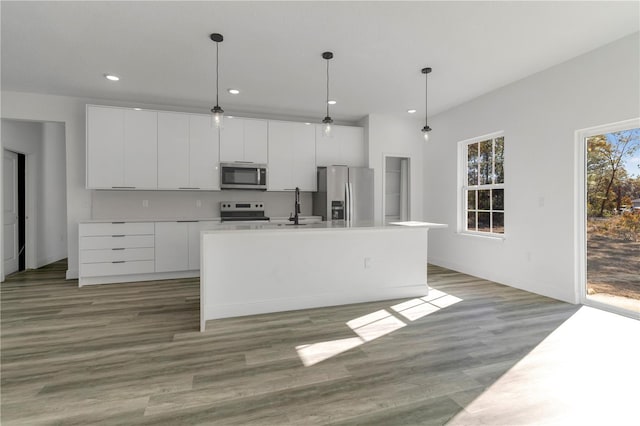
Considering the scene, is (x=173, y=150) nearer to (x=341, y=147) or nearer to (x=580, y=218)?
(x=341, y=147)

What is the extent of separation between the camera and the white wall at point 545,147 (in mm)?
3156

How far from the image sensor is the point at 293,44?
313cm

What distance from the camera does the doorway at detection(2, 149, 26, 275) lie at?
190 inches

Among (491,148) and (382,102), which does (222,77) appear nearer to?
(382,102)

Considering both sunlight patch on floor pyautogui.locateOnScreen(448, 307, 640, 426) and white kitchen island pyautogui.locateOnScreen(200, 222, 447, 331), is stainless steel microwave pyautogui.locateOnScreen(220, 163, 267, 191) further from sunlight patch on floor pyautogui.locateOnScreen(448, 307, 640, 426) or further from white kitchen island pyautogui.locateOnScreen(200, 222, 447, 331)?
sunlight patch on floor pyautogui.locateOnScreen(448, 307, 640, 426)

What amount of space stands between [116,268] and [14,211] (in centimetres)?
232

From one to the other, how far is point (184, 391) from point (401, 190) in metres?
5.14

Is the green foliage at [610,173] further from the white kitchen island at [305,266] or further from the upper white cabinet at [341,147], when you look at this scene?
the upper white cabinet at [341,147]

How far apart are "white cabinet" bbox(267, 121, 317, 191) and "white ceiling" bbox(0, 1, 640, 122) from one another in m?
0.79

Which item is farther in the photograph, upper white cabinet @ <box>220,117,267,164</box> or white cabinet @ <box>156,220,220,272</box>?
upper white cabinet @ <box>220,117,267,164</box>

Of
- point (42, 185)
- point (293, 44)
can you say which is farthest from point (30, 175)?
point (293, 44)

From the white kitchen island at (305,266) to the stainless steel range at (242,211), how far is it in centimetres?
193

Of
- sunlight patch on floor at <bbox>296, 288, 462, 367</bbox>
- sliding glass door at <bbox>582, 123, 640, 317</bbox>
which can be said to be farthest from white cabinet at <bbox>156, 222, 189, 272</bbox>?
sliding glass door at <bbox>582, 123, 640, 317</bbox>

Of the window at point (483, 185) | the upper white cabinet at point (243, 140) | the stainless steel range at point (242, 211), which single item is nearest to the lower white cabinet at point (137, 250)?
the stainless steel range at point (242, 211)
